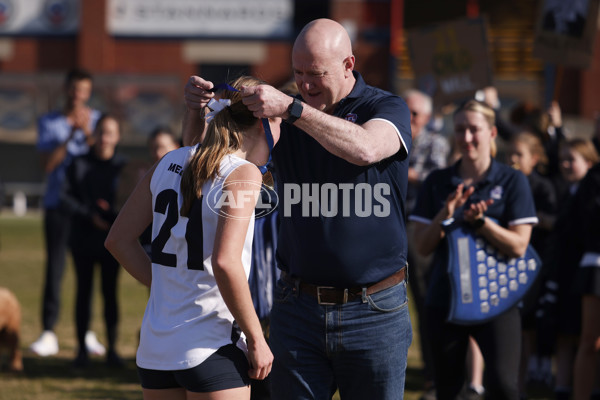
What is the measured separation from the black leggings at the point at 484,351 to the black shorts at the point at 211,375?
1979mm

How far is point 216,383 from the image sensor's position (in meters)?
3.11

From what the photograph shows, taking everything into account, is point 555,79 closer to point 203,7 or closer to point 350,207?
point 350,207

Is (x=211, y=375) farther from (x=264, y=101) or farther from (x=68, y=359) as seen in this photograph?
(x=68, y=359)

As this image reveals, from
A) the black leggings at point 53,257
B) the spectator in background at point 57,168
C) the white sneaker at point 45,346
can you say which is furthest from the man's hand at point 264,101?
the white sneaker at point 45,346

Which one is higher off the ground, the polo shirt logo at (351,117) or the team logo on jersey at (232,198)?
the polo shirt logo at (351,117)

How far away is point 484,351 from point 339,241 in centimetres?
174

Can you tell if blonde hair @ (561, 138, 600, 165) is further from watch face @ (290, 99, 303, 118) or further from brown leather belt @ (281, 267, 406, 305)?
watch face @ (290, 99, 303, 118)

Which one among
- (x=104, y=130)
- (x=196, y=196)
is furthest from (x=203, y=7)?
(x=196, y=196)

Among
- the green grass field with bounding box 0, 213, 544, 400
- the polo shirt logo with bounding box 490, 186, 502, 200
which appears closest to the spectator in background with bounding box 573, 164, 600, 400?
the polo shirt logo with bounding box 490, 186, 502, 200

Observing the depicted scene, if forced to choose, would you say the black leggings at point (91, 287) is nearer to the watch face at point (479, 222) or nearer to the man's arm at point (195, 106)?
the watch face at point (479, 222)

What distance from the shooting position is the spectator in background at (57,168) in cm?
837

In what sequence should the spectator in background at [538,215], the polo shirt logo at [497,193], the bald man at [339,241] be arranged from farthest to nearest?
the spectator in background at [538,215] < the polo shirt logo at [497,193] < the bald man at [339,241]

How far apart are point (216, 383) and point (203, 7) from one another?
28972 mm

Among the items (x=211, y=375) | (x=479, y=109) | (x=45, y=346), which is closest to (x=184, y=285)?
(x=211, y=375)
